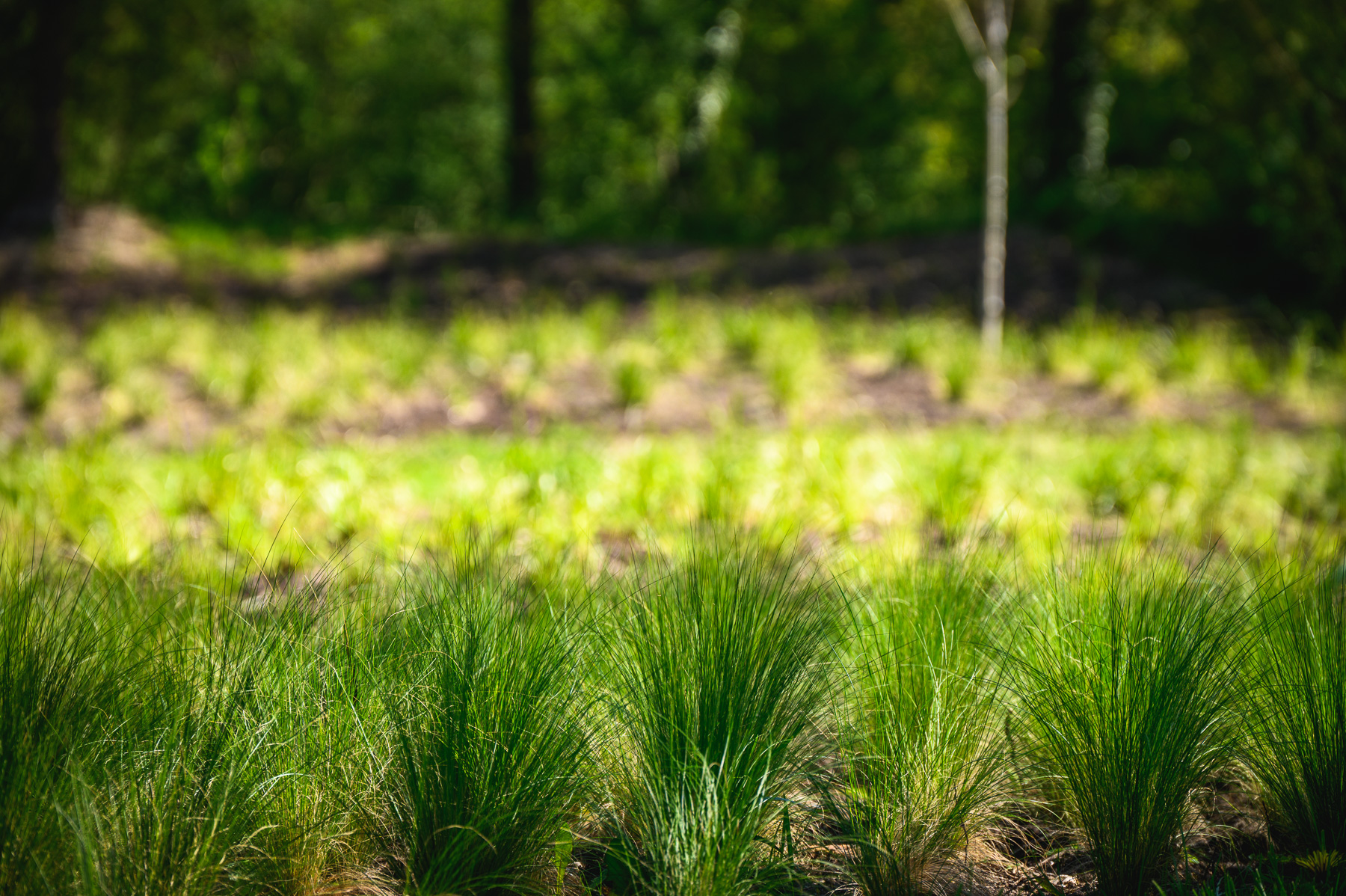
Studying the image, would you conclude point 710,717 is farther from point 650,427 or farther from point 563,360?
point 563,360

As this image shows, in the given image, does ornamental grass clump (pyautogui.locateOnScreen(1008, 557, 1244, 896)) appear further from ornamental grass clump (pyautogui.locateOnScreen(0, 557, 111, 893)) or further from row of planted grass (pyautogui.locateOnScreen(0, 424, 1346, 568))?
ornamental grass clump (pyautogui.locateOnScreen(0, 557, 111, 893))

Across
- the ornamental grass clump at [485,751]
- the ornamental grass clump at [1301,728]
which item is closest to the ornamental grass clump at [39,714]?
the ornamental grass clump at [485,751]

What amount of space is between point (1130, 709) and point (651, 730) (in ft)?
3.28

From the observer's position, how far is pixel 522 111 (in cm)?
1591

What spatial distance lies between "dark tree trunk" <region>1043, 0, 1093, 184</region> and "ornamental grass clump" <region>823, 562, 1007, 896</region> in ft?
40.7

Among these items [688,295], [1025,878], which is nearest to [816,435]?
[1025,878]

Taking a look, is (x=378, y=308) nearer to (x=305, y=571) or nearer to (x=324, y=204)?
(x=305, y=571)

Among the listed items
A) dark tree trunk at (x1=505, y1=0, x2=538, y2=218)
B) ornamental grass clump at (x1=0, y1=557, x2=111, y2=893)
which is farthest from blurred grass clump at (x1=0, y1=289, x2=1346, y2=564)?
dark tree trunk at (x1=505, y1=0, x2=538, y2=218)

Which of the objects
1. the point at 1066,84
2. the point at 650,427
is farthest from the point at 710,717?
the point at 1066,84

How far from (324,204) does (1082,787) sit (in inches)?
796

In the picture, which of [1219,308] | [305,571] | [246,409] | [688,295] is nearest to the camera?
[305,571]

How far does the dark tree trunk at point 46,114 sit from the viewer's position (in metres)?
11.3

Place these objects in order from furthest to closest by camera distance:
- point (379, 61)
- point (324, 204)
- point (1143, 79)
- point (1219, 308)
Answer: point (379, 61)
point (324, 204)
point (1143, 79)
point (1219, 308)

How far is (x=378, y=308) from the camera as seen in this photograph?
10195 millimetres
